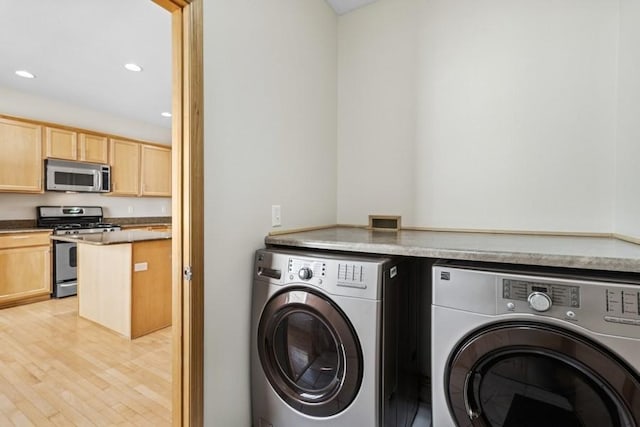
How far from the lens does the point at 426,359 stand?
5.74 ft

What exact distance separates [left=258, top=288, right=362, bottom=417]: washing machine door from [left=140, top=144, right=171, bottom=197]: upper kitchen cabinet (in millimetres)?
4530

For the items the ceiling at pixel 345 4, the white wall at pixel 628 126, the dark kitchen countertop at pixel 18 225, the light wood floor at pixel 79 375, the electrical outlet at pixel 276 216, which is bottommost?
Answer: the light wood floor at pixel 79 375

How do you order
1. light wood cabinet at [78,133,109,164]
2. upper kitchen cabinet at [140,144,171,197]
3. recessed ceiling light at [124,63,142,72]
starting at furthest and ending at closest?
1. upper kitchen cabinet at [140,144,171,197]
2. light wood cabinet at [78,133,109,164]
3. recessed ceiling light at [124,63,142,72]

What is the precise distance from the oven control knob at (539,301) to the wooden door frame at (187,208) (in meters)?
1.16

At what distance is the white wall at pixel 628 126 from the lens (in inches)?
49.0

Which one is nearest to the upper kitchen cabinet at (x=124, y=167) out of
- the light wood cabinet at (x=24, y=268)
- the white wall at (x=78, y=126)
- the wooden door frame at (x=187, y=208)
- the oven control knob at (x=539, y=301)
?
the white wall at (x=78, y=126)

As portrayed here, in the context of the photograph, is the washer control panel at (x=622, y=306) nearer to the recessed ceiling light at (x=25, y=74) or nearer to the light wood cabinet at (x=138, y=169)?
the recessed ceiling light at (x=25, y=74)

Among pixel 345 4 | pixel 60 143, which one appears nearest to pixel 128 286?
pixel 60 143

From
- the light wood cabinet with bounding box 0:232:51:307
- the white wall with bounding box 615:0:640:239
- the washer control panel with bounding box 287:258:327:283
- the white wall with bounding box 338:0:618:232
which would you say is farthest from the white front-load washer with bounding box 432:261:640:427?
the light wood cabinet with bounding box 0:232:51:307

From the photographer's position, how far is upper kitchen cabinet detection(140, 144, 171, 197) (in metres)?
4.80

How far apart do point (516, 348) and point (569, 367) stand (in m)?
0.14

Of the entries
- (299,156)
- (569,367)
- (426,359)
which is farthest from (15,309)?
(569,367)

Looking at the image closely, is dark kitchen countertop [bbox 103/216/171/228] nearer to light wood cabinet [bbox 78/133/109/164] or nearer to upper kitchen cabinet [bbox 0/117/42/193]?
light wood cabinet [bbox 78/133/109/164]

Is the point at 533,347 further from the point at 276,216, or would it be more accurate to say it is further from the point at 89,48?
the point at 89,48
